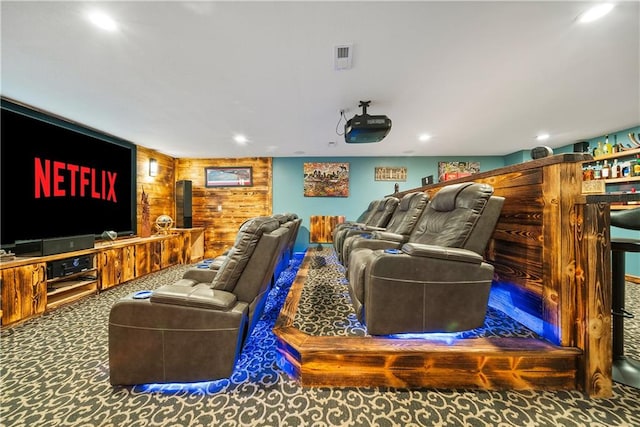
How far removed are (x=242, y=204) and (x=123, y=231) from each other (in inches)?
91.5

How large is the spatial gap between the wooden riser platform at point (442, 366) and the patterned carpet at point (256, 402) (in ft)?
0.15

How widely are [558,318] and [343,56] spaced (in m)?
2.37

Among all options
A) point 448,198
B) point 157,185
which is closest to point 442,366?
point 448,198

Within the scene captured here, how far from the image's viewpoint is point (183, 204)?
5.16m

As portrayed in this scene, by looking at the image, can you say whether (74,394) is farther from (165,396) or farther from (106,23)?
(106,23)

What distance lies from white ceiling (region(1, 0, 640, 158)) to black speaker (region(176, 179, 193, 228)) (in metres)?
1.61

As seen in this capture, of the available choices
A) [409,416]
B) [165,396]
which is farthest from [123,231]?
[409,416]

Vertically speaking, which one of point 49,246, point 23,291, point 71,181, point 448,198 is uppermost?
point 71,181

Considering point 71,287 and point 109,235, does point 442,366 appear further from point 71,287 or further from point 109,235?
point 109,235

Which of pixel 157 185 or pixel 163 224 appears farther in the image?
pixel 157 185

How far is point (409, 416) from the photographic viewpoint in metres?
1.18

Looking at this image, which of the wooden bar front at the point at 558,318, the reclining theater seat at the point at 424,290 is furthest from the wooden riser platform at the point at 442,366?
the reclining theater seat at the point at 424,290

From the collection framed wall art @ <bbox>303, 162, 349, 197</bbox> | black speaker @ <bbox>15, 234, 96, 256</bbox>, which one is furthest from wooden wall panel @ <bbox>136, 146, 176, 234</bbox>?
framed wall art @ <bbox>303, 162, 349, 197</bbox>

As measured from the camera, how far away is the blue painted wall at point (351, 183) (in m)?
5.71
